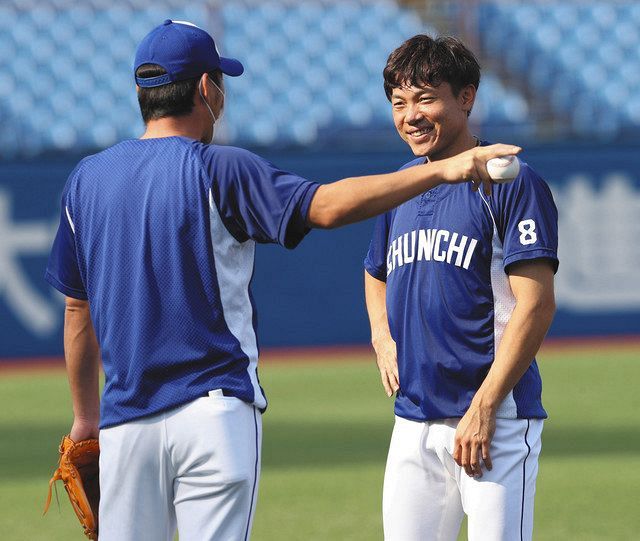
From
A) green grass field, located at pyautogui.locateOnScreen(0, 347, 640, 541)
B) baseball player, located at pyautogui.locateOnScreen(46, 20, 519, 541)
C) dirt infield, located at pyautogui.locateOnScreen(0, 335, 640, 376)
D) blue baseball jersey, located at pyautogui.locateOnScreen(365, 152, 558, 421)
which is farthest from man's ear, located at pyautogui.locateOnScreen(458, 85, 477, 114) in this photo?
dirt infield, located at pyautogui.locateOnScreen(0, 335, 640, 376)

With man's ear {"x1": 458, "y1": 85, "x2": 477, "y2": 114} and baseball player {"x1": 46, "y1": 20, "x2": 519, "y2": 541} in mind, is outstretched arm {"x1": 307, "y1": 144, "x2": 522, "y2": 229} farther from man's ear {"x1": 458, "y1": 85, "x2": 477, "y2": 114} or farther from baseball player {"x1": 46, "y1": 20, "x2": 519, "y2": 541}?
man's ear {"x1": 458, "y1": 85, "x2": 477, "y2": 114}

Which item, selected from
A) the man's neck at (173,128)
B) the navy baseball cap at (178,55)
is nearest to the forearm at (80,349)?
the man's neck at (173,128)

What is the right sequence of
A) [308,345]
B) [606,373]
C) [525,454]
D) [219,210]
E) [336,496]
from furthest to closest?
[308,345] < [606,373] < [336,496] < [525,454] < [219,210]

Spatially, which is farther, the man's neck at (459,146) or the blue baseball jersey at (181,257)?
the man's neck at (459,146)

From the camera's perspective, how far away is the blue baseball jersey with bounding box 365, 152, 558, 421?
10.5 ft

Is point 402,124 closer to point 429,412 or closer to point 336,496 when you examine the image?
point 429,412

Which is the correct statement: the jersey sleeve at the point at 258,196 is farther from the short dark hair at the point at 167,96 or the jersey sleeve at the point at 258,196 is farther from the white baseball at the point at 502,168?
the white baseball at the point at 502,168

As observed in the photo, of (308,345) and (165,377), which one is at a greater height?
(165,377)

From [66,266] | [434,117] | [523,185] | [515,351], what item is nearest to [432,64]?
[434,117]

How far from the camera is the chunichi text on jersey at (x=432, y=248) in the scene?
3.28 m

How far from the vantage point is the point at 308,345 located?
11.8 metres

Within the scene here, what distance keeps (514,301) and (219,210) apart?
916 millimetres

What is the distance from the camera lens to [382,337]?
3.67 m

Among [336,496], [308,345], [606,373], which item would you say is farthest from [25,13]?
[336,496]
